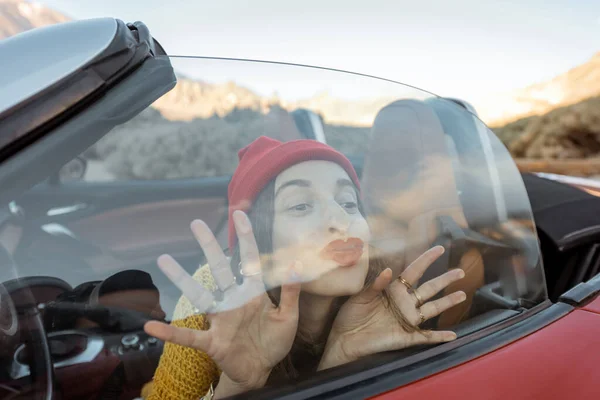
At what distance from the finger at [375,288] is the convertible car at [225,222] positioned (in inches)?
3.5

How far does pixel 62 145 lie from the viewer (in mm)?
836

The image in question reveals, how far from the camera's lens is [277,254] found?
964mm

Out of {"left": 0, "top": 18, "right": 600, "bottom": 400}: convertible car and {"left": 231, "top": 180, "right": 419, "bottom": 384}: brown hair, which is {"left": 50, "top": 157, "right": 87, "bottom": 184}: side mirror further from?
{"left": 231, "top": 180, "right": 419, "bottom": 384}: brown hair

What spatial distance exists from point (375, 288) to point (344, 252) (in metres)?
0.12

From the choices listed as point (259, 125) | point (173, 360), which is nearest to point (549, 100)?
point (259, 125)

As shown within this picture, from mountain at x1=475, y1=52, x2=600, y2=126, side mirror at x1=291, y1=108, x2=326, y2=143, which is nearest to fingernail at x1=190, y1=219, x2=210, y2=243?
side mirror at x1=291, y1=108, x2=326, y2=143

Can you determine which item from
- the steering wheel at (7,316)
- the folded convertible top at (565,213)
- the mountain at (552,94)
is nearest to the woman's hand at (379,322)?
the steering wheel at (7,316)

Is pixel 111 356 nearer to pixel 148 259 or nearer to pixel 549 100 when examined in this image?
pixel 148 259

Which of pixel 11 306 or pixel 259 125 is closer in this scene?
pixel 11 306

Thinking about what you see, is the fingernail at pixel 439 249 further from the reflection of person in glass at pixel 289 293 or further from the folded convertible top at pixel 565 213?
the folded convertible top at pixel 565 213

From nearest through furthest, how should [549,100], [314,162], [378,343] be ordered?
[378,343], [314,162], [549,100]

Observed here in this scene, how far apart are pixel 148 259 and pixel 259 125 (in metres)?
0.80

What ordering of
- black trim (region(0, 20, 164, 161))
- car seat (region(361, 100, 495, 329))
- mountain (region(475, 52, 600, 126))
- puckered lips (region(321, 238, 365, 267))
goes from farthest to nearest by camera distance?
1. mountain (region(475, 52, 600, 126))
2. car seat (region(361, 100, 495, 329))
3. puckered lips (region(321, 238, 365, 267))
4. black trim (region(0, 20, 164, 161))

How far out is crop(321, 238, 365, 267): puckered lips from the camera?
38.5 inches
